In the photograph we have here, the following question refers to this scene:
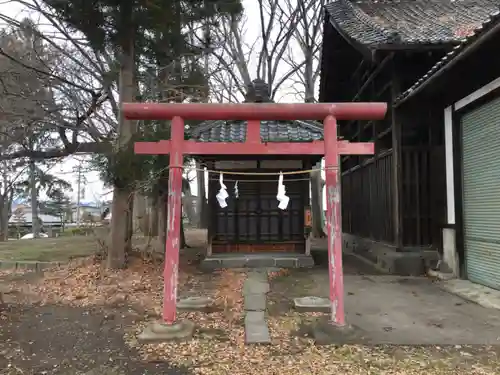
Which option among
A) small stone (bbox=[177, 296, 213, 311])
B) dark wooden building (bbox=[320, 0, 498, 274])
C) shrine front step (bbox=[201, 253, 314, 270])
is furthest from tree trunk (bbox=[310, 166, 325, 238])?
small stone (bbox=[177, 296, 213, 311])

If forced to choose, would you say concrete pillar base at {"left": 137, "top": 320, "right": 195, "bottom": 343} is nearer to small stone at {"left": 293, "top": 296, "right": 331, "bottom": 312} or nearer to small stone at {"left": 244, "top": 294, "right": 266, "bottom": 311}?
small stone at {"left": 244, "top": 294, "right": 266, "bottom": 311}

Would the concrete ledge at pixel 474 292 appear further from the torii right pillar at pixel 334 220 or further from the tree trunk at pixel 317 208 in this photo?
the tree trunk at pixel 317 208

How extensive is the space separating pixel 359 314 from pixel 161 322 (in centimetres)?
299

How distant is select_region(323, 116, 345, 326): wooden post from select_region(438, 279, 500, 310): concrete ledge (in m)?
2.91

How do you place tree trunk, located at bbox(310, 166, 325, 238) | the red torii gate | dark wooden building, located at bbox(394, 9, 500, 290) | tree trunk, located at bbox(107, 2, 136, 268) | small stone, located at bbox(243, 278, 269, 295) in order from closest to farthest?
1. the red torii gate
2. dark wooden building, located at bbox(394, 9, 500, 290)
3. small stone, located at bbox(243, 278, 269, 295)
4. tree trunk, located at bbox(107, 2, 136, 268)
5. tree trunk, located at bbox(310, 166, 325, 238)

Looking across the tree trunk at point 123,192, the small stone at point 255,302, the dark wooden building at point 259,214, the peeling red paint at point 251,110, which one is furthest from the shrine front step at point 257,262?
the peeling red paint at point 251,110

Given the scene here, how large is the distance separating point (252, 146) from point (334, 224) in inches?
60.4

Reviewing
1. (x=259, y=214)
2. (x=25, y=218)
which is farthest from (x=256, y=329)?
(x=25, y=218)

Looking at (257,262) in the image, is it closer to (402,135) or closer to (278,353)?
(402,135)

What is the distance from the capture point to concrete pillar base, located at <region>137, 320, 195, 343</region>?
17.7ft

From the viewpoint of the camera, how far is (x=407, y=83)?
34.4ft

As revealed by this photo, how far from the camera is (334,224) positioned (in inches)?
226

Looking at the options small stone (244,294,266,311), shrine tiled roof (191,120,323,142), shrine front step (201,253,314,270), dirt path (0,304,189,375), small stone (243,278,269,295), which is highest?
shrine tiled roof (191,120,323,142)

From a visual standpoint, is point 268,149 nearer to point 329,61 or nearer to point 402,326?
point 402,326
